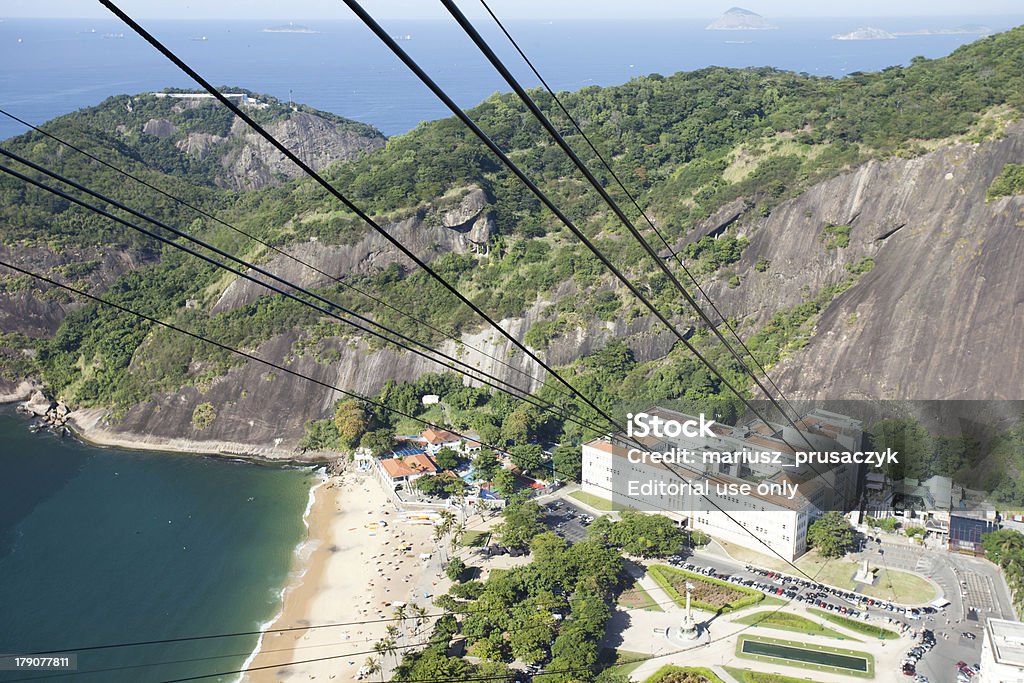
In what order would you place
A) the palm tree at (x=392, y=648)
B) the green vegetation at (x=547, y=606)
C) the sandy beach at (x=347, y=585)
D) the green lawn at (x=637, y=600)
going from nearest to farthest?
the green vegetation at (x=547, y=606), the palm tree at (x=392, y=648), the sandy beach at (x=347, y=585), the green lawn at (x=637, y=600)

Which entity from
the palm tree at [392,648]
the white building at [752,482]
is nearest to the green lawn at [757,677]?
the white building at [752,482]

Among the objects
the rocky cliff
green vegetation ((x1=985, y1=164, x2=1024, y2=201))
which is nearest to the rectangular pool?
the rocky cliff

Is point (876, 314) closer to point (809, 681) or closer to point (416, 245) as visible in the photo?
point (809, 681)

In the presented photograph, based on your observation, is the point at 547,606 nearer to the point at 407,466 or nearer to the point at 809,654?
the point at 809,654

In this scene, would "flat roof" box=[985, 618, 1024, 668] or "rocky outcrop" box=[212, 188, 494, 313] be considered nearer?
"flat roof" box=[985, 618, 1024, 668]

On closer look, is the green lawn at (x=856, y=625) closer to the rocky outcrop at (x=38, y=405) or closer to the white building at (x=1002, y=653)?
the white building at (x=1002, y=653)

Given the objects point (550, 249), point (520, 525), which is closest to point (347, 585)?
point (520, 525)

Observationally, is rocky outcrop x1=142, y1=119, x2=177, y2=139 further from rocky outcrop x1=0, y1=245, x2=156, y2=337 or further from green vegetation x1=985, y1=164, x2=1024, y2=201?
green vegetation x1=985, y1=164, x2=1024, y2=201
